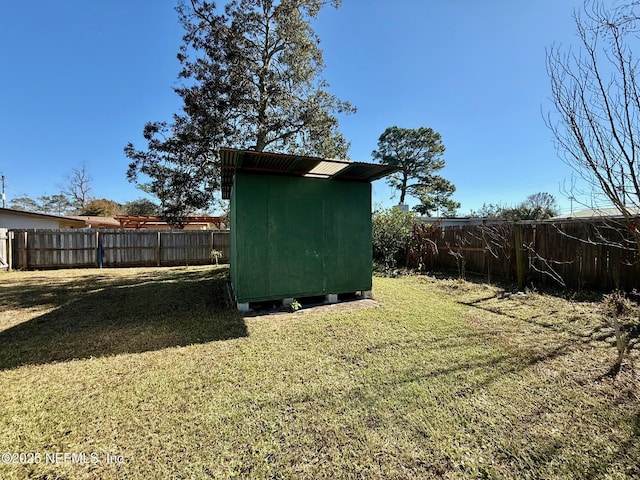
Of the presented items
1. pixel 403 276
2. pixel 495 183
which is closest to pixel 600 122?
pixel 403 276

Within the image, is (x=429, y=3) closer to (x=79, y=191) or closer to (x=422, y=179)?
(x=422, y=179)

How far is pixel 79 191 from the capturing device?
95.1ft

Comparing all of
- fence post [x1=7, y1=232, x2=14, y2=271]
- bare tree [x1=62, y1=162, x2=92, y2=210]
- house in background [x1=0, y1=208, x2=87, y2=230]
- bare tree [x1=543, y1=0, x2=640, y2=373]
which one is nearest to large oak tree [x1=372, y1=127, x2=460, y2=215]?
bare tree [x1=543, y1=0, x2=640, y2=373]

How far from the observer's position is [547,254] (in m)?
6.01

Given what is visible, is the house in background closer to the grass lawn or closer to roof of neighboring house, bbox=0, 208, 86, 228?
roof of neighboring house, bbox=0, 208, 86, 228

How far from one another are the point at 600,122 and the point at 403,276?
6240mm

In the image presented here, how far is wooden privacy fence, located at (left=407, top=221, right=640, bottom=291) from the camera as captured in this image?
16.4ft

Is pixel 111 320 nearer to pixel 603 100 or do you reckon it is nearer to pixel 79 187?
pixel 603 100

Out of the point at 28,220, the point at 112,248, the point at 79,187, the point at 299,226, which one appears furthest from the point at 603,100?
the point at 79,187

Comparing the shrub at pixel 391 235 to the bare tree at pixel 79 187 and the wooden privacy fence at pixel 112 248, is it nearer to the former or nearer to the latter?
the wooden privacy fence at pixel 112 248

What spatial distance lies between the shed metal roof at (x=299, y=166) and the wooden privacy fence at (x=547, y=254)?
2.89 meters

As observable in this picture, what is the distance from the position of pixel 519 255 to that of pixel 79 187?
3864 centimetres

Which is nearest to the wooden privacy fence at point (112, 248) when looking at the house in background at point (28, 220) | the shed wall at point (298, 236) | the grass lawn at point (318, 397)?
the house in background at point (28, 220)

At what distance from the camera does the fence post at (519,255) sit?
6074 mm
